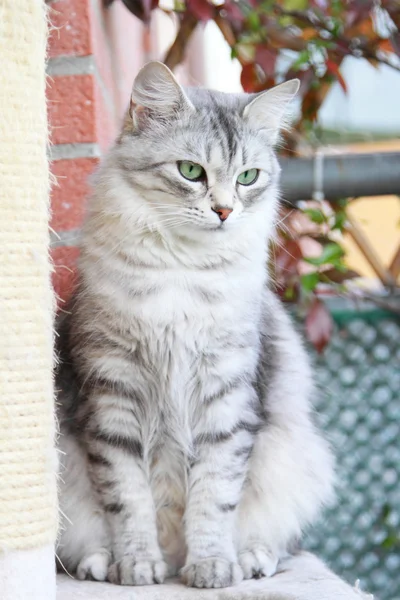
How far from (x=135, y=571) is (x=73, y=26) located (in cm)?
120

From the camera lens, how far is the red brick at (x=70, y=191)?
6.01 feet

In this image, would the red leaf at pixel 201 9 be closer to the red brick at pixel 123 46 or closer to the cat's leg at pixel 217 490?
the red brick at pixel 123 46

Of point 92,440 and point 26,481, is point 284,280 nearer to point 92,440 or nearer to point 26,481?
point 92,440

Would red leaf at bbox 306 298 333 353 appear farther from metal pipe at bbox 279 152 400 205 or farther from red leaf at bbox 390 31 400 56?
red leaf at bbox 390 31 400 56

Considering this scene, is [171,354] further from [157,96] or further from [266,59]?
[266,59]

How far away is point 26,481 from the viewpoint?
1.16 meters

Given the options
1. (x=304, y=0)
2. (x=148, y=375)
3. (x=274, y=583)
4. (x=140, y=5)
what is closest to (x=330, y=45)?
(x=304, y=0)

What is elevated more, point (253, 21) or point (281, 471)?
point (253, 21)

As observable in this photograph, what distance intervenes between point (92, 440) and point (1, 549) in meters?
0.42

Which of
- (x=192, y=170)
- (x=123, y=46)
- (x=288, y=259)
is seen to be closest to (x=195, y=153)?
(x=192, y=170)

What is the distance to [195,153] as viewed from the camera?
1.54 metres

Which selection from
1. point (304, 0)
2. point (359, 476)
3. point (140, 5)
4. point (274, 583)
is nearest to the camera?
point (274, 583)

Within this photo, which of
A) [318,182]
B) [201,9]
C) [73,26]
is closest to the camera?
[73,26]

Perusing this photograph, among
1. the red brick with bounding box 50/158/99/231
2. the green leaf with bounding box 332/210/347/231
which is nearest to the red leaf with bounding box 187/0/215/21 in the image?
the red brick with bounding box 50/158/99/231
